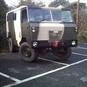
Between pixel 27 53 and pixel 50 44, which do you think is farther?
pixel 27 53

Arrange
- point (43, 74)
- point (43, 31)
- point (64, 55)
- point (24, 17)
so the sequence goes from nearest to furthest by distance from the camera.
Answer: point (43, 74) → point (43, 31) → point (24, 17) → point (64, 55)

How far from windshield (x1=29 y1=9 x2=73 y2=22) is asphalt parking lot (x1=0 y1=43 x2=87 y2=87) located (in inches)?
72.2

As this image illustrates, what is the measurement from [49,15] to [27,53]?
1.86m

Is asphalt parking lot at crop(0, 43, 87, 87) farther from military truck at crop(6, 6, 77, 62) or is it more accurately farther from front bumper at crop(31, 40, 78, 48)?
front bumper at crop(31, 40, 78, 48)

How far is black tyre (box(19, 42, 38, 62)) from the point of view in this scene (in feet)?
23.1

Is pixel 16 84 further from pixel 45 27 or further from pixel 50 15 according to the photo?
pixel 50 15

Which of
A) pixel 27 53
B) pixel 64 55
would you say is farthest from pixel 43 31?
pixel 64 55

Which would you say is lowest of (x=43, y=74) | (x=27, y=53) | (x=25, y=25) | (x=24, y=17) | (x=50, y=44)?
(x=43, y=74)

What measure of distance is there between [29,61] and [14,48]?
9.17 feet

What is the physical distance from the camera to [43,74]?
5.75 meters

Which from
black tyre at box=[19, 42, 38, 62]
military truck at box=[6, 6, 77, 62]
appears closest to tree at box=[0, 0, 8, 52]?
black tyre at box=[19, 42, 38, 62]

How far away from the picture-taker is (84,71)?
6113 mm

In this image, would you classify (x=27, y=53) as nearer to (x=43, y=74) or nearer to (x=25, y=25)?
(x=25, y=25)

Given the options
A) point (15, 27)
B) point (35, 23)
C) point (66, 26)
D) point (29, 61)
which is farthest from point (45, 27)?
point (15, 27)
